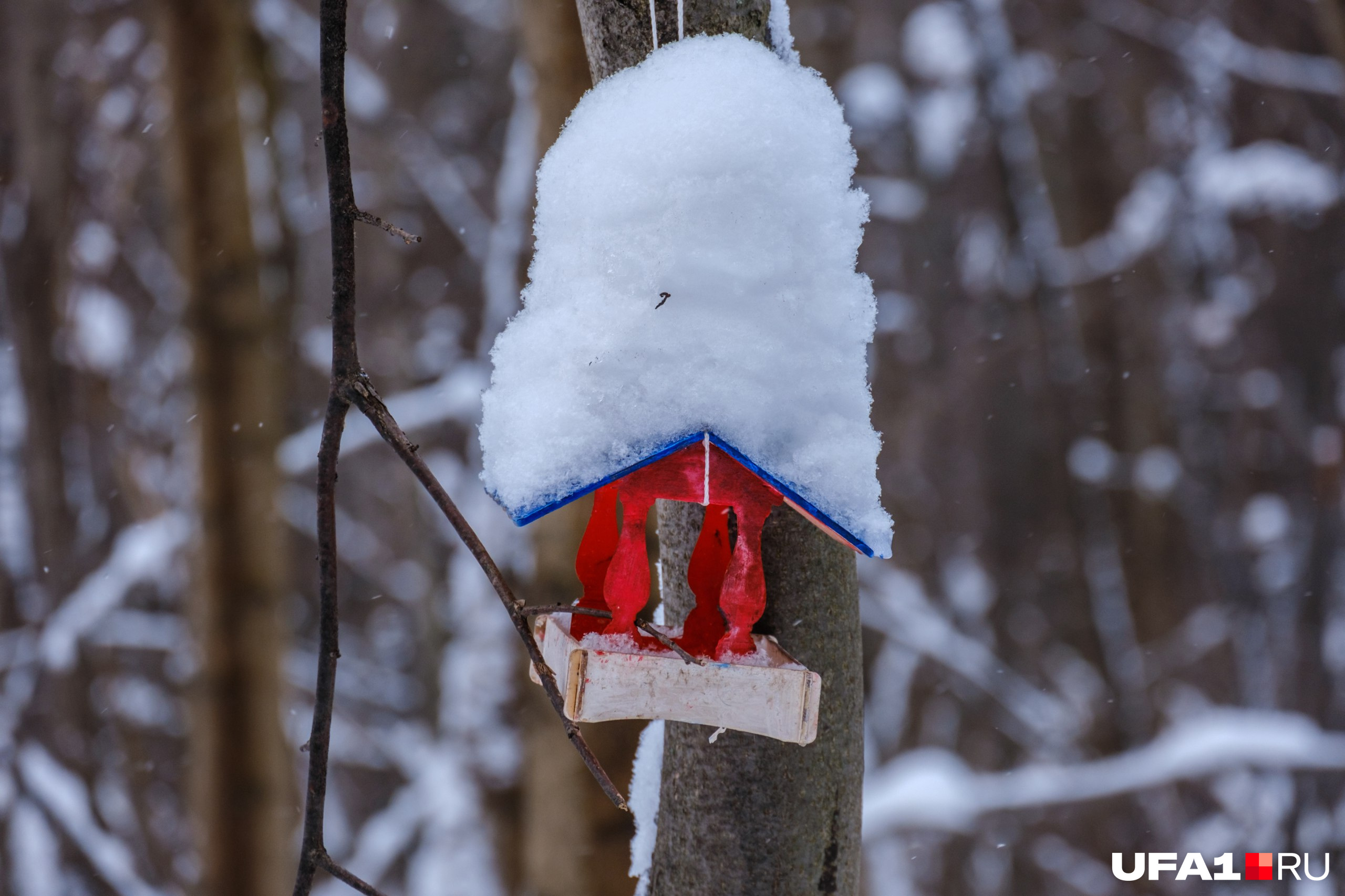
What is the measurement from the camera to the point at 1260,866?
18.9 ft

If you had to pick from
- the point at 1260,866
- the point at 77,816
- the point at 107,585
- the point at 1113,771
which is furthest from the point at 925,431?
the point at 77,816

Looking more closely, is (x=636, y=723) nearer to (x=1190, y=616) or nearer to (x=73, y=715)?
(x=73, y=715)

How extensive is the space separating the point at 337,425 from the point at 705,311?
378mm

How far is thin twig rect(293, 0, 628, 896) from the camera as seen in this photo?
781mm

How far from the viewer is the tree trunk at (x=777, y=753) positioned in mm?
1195

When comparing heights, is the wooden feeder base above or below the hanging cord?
below

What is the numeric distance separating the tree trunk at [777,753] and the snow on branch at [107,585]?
4.39m

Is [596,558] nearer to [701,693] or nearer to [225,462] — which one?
[701,693]

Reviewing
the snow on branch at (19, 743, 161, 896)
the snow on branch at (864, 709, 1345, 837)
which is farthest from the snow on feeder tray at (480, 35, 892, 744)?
the snow on branch at (19, 743, 161, 896)

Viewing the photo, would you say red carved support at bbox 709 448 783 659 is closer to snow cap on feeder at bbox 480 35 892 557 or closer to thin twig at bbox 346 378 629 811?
snow cap on feeder at bbox 480 35 892 557

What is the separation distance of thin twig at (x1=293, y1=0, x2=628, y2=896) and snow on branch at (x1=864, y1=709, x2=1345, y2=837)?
4.69 metres

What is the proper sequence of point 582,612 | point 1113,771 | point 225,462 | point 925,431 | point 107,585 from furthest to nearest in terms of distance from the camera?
point 925,431, point 1113,771, point 107,585, point 225,462, point 582,612

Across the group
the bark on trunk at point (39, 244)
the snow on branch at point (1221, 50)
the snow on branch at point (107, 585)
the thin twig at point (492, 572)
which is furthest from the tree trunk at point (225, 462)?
the snow on branch at point (1221, 50)

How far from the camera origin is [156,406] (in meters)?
6.86
